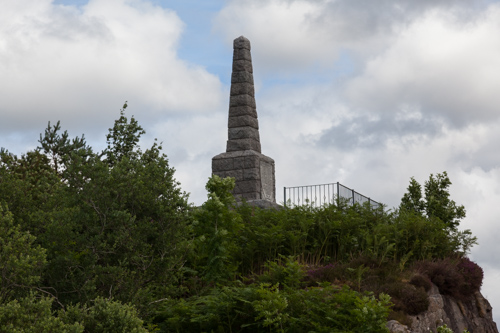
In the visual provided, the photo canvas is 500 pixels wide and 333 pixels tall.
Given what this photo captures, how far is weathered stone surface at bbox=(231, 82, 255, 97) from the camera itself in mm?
25281

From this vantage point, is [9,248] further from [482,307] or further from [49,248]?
[482,307]

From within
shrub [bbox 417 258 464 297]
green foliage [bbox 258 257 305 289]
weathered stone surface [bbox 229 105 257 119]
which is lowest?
green foliage [bbox 258 257 305 289]

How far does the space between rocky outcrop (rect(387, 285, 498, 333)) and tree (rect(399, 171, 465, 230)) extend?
9.25m

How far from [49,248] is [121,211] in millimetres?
1651

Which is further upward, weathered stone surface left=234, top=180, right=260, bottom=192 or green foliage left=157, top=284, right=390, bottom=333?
weathered stone surface left=234, top=180, right=260, bottom=192

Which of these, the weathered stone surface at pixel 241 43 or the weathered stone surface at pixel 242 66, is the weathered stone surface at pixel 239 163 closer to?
the weathered stone surface at pixel 242 66

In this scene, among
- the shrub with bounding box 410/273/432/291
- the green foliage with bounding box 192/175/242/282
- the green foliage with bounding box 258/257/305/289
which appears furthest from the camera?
the shrub with bounding box 410/273/432/291

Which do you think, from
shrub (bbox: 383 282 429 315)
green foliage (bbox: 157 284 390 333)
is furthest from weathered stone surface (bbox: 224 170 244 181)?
green foliage (bbox: 157 284 390 333)

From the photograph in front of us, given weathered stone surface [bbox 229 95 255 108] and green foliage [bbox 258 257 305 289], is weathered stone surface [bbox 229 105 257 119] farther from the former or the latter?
green foliage [bbox 258 257 305 289]

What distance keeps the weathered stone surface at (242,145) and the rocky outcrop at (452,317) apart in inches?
404

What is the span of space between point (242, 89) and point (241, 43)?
6.77ft

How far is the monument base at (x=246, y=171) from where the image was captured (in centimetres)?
2420

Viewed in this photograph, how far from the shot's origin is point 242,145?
24.8 meters

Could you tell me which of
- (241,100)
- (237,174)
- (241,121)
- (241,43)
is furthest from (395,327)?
(241,43)
